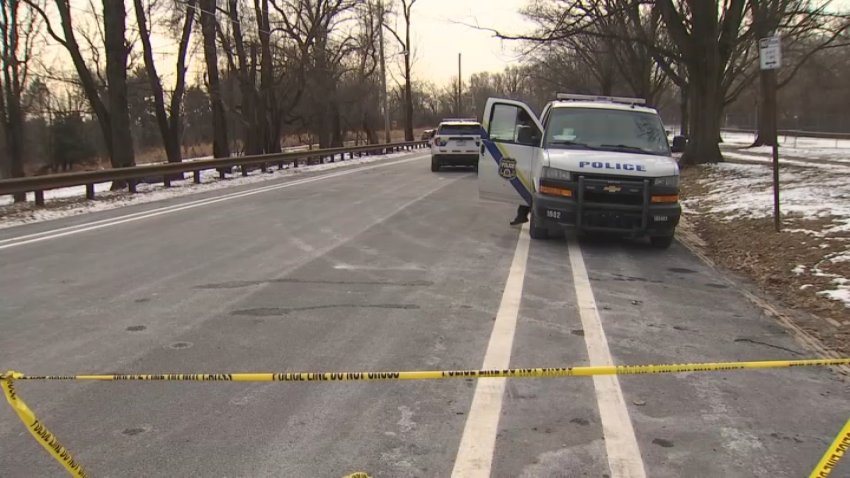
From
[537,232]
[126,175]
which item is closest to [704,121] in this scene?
[537,232]

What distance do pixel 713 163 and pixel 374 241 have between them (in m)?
14.7

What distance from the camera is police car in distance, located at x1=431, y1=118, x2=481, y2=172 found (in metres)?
23.9

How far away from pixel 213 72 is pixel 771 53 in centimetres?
2313

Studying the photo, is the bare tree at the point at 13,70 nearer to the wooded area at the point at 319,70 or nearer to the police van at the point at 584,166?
the wooded area at the point at 319,70

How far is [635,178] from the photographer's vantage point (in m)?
8.80

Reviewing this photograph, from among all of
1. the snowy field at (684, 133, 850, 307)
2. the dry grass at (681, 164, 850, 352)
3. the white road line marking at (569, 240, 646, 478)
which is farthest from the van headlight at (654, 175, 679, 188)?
the white road line marking at (569, 240, 646, 478)

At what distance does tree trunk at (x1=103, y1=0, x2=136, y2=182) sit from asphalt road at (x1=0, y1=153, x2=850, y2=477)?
1234 centimetres

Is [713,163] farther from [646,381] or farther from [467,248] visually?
[646,381]

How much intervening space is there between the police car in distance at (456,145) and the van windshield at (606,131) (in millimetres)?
13729

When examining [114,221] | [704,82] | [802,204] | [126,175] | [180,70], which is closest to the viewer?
[802,204]

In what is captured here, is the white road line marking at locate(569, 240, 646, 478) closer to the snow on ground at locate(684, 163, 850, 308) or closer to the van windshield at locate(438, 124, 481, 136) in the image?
the snow on ground at locate(684, 163, 850, 308)

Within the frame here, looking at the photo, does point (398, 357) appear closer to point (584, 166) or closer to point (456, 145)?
point (584, 166)

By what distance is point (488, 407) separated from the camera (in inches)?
155

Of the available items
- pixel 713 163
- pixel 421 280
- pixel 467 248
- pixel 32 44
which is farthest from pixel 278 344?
pixel 32 44
